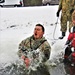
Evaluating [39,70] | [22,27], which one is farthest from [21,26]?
[39,70]

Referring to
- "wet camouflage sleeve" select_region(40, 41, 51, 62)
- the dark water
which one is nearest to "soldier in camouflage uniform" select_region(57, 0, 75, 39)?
"wet camouflage sleeve" select_region(40, 41, 51, 62)

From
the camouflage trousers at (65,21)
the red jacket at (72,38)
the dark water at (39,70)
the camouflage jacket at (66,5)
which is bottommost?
the dark water at (39,70)

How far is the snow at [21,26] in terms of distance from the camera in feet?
5.77

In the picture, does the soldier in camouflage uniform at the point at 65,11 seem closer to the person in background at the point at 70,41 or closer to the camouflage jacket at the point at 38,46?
the person in background at the point at 70,41

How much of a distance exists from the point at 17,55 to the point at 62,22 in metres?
0.46

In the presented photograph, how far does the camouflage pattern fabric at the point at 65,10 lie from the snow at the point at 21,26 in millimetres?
42

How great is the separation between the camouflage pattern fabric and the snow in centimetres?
4

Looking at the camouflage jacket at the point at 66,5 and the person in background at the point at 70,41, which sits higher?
the camouflage jacket at the point at 66,5

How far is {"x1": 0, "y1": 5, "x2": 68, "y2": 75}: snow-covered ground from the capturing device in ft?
5.77

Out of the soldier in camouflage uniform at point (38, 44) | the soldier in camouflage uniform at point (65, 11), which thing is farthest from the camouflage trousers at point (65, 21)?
the soldier in camouflage uniform at point (38, 44)

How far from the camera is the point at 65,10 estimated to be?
1752 millimetres

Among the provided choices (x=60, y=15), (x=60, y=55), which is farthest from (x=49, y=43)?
(x=60, y=15)

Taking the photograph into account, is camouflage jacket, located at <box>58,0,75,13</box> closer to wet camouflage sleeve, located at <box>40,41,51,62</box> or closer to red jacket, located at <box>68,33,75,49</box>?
red jacket, located at <box>68,33,75,49</box>

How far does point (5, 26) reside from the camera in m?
1.78
